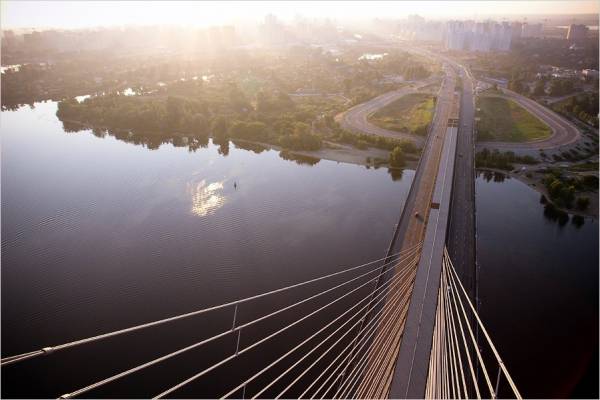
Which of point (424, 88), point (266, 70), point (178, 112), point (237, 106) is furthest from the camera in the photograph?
point (266, 70)

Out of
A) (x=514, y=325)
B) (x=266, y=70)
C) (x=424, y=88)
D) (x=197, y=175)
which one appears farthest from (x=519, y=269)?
(x=266, y=70)

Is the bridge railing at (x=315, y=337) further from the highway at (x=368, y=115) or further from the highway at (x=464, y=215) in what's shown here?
the highway at (x=368, y=115)

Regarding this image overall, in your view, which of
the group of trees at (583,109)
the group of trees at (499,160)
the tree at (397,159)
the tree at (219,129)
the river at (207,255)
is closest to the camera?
the river at (207,255)

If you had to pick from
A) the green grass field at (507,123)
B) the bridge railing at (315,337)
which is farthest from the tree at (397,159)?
the bridge railing at (315,337)

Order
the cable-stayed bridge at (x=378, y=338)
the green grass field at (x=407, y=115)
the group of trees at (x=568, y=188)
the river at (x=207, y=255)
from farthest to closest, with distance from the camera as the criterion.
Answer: the green grass field at (x=407, y=115), the group of trees at (x=568, y=188), the river at (x=207, y=255), the cable-stayed bridge at (x=378, y=338)

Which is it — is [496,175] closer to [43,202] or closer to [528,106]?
[528,106]

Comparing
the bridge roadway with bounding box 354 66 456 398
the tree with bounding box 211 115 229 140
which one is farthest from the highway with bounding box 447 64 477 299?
the tree with bounding box 211 115 229 140

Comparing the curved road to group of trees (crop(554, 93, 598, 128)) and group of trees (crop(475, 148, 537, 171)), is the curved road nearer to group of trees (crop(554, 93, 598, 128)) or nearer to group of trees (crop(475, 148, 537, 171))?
group of trees (crop(554, 93, 598, 128))
